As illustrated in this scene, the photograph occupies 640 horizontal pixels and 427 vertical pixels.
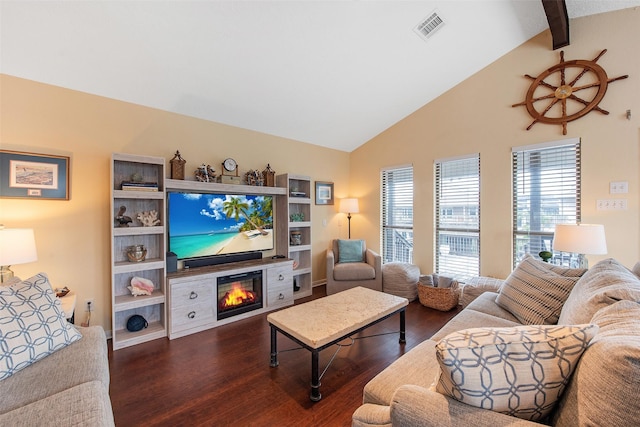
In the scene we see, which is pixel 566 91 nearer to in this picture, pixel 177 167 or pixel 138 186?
pixel 177 167

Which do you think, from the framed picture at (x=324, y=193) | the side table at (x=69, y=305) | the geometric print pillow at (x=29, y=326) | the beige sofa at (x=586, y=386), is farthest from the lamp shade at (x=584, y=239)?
the side table at (x=69, y=305)

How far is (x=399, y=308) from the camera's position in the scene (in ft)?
7.94

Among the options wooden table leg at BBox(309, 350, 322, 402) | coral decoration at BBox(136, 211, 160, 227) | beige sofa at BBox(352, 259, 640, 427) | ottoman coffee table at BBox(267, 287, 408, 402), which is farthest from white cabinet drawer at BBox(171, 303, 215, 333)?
beige sofa at BBox(352, 259, 640, 427)

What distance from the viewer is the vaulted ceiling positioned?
6.73 ft

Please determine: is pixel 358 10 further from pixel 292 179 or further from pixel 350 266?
pixel 350 266

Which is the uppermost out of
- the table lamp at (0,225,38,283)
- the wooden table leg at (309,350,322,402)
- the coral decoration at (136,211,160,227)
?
the coral decoration at (136,211,160,227)

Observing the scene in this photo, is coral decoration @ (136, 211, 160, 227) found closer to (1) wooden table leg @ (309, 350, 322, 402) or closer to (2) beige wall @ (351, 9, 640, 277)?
(1) wooden table leg @ (309, 350, 322, 402)

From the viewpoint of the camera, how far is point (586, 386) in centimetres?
75

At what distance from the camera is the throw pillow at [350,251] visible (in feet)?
13.7

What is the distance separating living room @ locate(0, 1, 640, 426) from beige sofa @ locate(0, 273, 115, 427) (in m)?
0.98

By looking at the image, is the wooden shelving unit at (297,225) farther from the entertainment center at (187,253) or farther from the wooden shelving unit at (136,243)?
the wooden shelving unit at (136,243)

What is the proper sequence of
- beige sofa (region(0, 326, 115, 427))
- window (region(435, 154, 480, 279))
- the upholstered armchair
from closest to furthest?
beige sofa (region(0, 326, 115, 427)) < window (region(435, 154, 480, 279)) < the upholstered armchair

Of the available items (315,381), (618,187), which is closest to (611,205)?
(618,187)

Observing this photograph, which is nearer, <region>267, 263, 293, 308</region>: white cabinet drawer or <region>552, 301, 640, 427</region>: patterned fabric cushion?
<region>552, 301, 640, 427</region>: patterned fabric cushion
